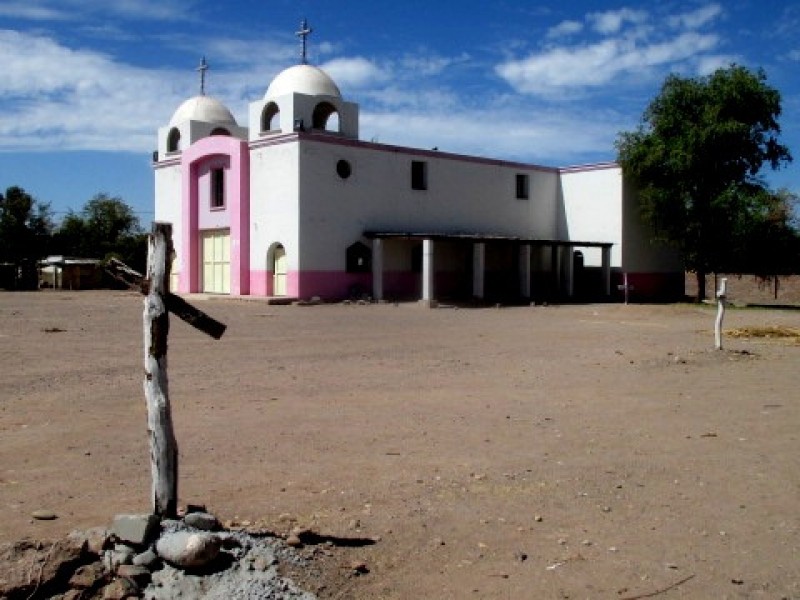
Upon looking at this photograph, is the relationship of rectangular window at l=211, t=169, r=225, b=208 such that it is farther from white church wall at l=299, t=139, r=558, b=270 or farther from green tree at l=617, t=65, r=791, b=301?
green tree at l=617, t=65, r=791, b=301

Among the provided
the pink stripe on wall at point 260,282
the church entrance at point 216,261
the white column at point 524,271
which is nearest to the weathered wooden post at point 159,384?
the pink stripe on wall at point 260,282

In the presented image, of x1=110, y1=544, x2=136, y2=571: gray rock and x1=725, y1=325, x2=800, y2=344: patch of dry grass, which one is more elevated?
x1=725, y1=325, x2=800, y2=344: patch of dry grass

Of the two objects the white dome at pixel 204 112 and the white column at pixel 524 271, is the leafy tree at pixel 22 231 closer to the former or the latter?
the white dome at pixel 204 112

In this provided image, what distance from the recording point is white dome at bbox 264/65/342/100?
118 ft

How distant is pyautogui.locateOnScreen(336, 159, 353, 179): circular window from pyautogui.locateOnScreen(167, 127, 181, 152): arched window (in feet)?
37.1

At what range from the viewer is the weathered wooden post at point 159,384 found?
524cm

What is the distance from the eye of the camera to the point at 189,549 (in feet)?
15.3

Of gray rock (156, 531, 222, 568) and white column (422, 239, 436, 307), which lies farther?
white column (422, 239, 436, 307)

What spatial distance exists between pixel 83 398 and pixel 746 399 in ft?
27.1

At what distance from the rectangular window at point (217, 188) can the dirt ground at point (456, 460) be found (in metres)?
22.0

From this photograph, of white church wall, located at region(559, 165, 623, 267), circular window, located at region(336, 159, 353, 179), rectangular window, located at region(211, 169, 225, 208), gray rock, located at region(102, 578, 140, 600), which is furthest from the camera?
white church wall, located at region(559, 165, 623, 267)

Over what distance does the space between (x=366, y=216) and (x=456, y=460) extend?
27790mm

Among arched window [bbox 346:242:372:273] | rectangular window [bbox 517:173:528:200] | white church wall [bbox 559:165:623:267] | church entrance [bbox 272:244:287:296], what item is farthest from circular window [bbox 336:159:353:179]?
white church wall [bbox 559:165:623:267]

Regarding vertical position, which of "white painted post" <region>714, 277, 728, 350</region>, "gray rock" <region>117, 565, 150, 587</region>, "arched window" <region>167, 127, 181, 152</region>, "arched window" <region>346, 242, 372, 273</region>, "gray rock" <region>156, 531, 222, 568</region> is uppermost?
"arched window" <region>167, 127, 181, 152</region>
